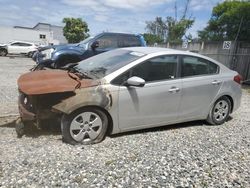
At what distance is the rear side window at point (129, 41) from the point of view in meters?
11.2

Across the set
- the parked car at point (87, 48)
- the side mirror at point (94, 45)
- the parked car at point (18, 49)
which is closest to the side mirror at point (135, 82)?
the parked car at point (87, 48)

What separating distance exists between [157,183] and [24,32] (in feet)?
145

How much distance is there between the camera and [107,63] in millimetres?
4988

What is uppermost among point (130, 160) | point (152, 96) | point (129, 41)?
point (129, 41)

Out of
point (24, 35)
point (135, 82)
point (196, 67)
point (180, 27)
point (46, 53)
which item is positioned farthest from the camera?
point (24, 35)

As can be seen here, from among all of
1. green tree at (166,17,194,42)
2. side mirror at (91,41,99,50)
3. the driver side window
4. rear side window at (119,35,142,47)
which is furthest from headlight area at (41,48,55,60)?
green tree at (166,17,194,42)

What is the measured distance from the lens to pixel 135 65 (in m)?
4.66

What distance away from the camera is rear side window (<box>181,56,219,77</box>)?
5.20 m

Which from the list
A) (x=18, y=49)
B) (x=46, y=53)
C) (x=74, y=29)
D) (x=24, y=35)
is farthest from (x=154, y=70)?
(x=74, y=29)

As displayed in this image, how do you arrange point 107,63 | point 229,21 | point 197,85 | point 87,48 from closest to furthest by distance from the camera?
point 107,63, point 197,85, point 87,48, point 229,21

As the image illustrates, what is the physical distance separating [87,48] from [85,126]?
6.50 meters

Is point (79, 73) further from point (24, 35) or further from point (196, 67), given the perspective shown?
point (24, 35)

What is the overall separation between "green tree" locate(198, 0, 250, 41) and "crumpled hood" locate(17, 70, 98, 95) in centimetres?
2677

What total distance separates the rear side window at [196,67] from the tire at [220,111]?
649 mm
